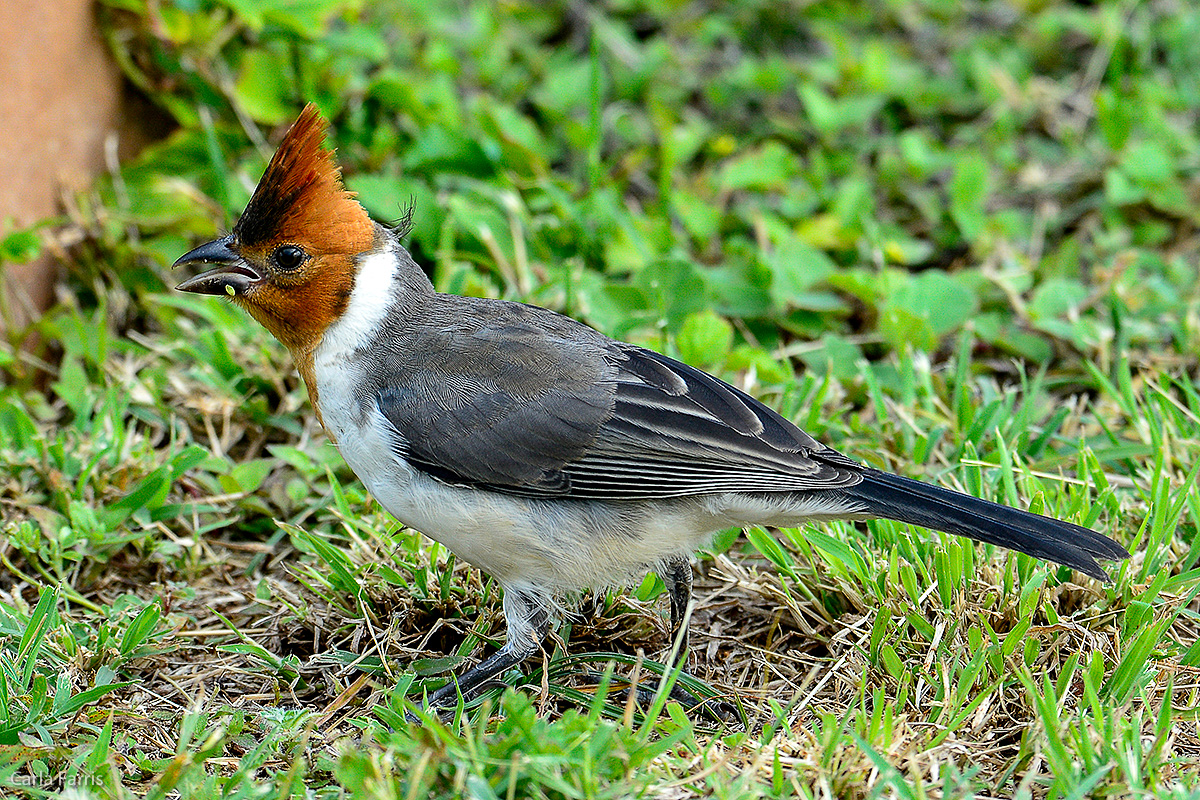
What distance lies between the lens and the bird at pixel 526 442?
129 inches

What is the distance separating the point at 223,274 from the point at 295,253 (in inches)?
8.9

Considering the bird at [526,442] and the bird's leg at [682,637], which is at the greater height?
the bird at [526,442]

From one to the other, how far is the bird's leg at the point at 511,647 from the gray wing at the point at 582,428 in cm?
31

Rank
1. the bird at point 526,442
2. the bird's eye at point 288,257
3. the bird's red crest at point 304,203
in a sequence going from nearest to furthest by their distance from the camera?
the bird at point 526,442, the bird's red crest at point 304,203, the bird's eye at point 288,257

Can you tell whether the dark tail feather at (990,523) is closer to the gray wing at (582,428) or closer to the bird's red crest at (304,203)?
the gray wing at (582,428)

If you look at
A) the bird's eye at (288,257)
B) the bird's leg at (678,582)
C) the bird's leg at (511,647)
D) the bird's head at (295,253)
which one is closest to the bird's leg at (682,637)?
the bird's leg at (678,582)

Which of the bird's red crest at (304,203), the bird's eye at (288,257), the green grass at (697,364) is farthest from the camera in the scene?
the bird's eye at (288,257)

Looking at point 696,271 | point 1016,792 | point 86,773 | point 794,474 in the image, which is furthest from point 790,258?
point 86,773

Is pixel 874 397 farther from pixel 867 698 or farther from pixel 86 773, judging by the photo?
pixel 86 773

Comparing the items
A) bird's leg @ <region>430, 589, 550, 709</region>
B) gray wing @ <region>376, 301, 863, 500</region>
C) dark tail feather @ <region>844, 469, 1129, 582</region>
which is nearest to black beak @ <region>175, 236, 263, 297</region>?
gray wing @ <region>376, 301, 863, 500</region>

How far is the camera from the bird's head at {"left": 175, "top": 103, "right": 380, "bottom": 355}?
138 inches

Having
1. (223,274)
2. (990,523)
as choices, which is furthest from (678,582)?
(223,274)

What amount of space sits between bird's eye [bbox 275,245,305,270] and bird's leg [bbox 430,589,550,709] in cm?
115

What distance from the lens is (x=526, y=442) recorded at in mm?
3340
